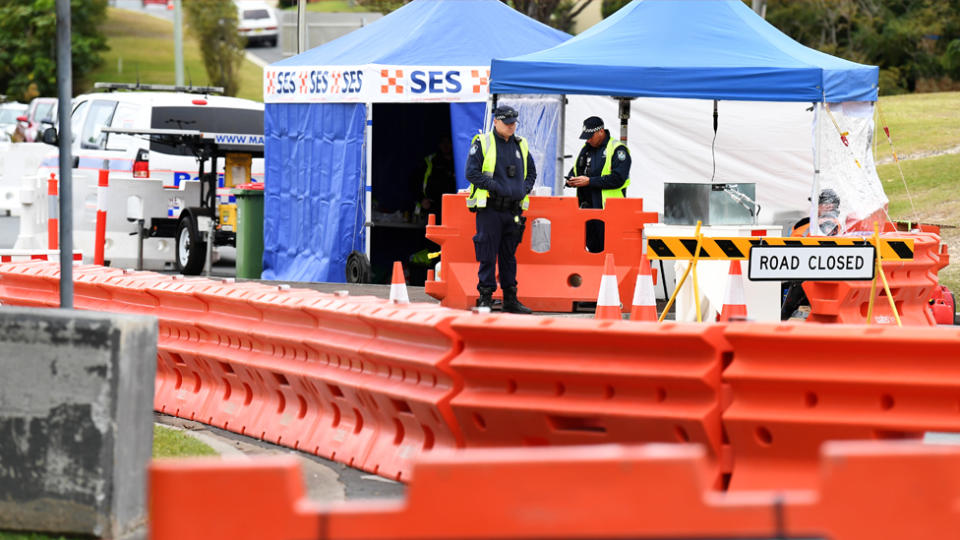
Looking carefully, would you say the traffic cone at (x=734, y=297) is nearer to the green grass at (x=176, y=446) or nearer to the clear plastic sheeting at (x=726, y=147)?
the green grass at (x=176, y=446)

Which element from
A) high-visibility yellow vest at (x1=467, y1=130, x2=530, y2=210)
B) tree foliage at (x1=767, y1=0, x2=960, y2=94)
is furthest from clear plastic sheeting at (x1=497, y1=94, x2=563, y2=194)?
tree foliage at (x1=767, y1=0, x2=960, y2=94)

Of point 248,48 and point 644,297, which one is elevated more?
point 248,48

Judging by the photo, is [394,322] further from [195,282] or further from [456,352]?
[195,282]

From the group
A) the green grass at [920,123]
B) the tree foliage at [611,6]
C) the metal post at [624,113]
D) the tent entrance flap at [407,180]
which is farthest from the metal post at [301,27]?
the tree foliage at [611,6]

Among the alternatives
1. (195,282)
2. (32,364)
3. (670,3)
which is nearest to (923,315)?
(670,3)

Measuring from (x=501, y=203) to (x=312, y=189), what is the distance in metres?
5.74

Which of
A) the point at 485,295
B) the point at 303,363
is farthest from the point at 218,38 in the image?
the point at 303,363

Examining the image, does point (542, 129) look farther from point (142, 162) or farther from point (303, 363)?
point (303, 363)

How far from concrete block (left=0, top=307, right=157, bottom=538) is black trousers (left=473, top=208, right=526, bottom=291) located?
306 inches

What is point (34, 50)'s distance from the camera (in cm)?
8000

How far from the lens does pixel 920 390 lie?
7.46 m

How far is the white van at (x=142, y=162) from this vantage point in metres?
20.8

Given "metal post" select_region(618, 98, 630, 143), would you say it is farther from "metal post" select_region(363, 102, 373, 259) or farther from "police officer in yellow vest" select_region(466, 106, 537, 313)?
"metal post" select_region(363, 102, 373, 259)

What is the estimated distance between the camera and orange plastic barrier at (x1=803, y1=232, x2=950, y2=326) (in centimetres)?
1423
